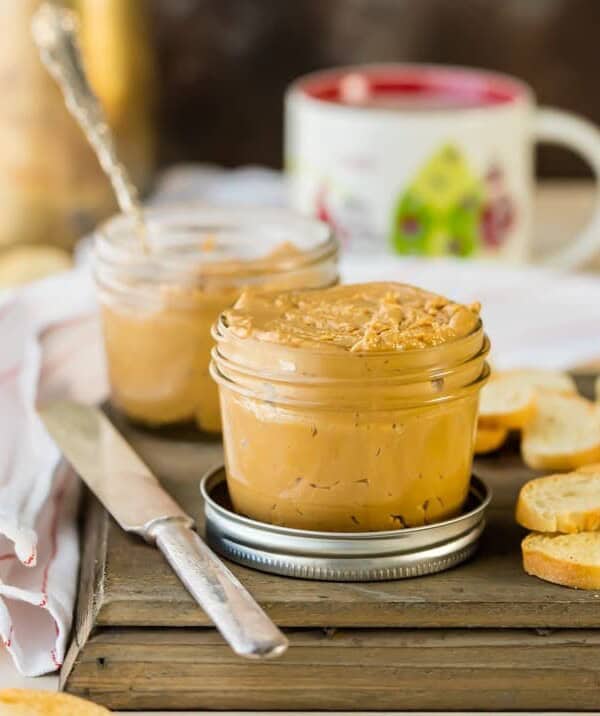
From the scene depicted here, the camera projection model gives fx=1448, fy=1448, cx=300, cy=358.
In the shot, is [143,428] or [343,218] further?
[343,218]

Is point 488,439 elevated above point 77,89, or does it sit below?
below

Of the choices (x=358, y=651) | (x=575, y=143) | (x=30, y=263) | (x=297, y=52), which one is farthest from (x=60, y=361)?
(x=297, y=52)

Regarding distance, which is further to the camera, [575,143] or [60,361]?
[575,143]

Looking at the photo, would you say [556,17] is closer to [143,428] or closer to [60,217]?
[60,217]

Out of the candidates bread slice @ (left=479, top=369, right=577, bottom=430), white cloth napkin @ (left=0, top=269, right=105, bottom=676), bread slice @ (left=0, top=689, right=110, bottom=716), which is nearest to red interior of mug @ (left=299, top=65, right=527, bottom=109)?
white cloth napkin @ (left=0, top=269, right=105, bottom=676)

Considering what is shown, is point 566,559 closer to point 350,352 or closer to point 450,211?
point 350,352

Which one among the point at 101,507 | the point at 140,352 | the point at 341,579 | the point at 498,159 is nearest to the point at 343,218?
the point at 498,159
